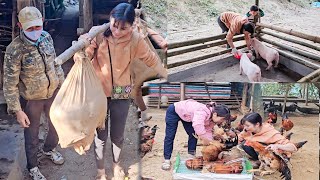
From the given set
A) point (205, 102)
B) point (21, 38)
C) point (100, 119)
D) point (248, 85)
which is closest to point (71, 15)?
point (21, 38)

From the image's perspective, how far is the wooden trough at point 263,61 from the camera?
6.32ft

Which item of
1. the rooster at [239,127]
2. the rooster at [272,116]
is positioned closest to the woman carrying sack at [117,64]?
the rooster at [239,127]

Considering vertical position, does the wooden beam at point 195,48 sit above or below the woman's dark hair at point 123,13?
below

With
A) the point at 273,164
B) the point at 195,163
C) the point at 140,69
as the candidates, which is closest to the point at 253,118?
the point at 273,164

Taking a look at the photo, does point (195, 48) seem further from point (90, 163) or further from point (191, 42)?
point (90, 163)

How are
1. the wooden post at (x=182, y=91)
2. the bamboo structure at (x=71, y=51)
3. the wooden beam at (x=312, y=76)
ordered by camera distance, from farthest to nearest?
the wooden post at (x=182, y=91)
the wooden beam at (x=312, y=76)
the bamboo structure at (x=71, y=51)

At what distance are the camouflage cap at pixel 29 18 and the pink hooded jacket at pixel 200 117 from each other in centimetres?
71

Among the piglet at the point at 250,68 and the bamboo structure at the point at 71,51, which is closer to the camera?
the bamboo structure at the point at 71,51

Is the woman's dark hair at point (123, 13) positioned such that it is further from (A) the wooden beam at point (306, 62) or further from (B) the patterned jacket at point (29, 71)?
(A) the wooden beam at point (306, 62)

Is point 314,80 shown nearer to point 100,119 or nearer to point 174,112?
point 174,112

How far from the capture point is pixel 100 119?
1.86m

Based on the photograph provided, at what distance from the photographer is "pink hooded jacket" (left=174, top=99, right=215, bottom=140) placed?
6.56 ft

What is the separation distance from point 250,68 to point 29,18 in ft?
2.99

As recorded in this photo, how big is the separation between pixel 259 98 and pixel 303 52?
0.89 ft
